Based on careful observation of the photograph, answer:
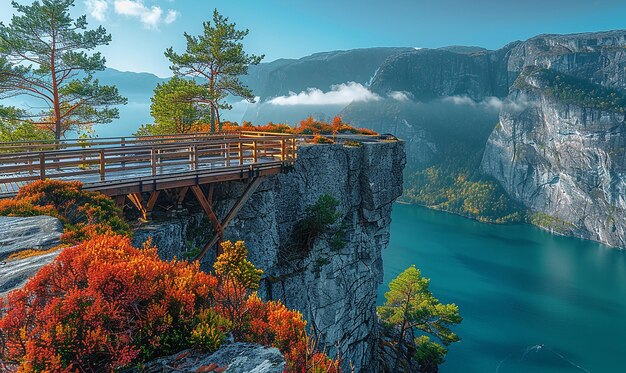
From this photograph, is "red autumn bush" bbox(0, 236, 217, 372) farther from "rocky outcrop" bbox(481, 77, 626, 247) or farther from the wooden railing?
"rocky outcrop" bbox(481, 77, 626, 247)

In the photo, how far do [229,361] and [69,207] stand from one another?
7.46 meters

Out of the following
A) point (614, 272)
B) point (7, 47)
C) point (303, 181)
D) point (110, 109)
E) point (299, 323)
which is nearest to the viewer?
point (299, 323)

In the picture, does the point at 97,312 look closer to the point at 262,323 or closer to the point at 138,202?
A: the point at 262,323

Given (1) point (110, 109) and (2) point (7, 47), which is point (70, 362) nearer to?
(2) point (7, 47)

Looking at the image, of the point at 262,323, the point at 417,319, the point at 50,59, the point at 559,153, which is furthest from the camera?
the point at 559,153

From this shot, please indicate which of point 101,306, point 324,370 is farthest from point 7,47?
point 324,370

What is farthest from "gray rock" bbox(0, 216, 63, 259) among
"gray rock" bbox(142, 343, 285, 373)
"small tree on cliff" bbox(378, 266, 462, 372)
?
"small tree on cliff" bbox(378, 266, 462, 372)

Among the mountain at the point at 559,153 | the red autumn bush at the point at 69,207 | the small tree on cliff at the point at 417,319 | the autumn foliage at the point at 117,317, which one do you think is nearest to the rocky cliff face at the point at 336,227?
the small tree on cliff at the point at 417,319

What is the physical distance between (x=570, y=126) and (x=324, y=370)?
17616 centimetres

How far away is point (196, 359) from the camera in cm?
438

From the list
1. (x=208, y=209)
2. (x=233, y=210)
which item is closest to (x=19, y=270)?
(x=208, y=209)

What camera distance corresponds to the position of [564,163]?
145250 mm

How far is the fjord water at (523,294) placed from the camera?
144ft

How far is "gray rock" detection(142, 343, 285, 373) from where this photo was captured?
4.19m
